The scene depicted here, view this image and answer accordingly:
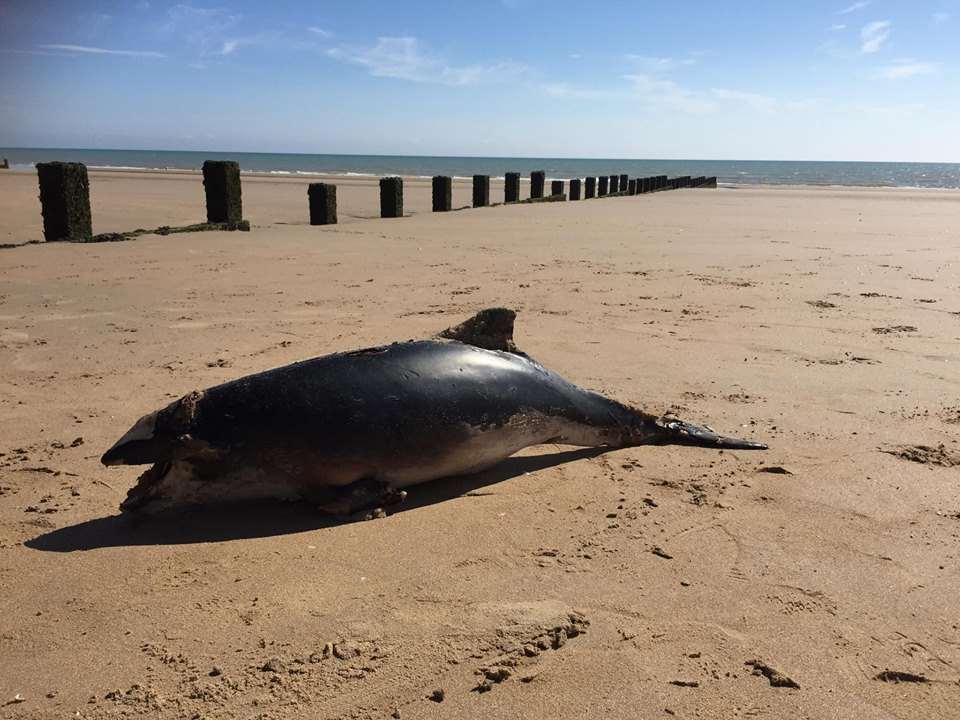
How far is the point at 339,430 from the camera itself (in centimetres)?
275

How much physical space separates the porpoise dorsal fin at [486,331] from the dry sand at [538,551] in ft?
1.70

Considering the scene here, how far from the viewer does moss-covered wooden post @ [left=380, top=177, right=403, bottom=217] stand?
14.6 m

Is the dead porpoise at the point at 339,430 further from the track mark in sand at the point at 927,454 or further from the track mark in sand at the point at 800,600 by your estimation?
the track mark in sand at the point at 927,454

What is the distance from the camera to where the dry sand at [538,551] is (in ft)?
6.36

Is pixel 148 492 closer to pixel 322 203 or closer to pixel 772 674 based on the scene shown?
pixel 772 674

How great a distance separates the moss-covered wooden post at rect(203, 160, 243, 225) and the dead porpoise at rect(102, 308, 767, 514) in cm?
975

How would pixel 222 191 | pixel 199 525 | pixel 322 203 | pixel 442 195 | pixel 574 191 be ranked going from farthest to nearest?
1. pixel 574 191
2. pixel 442 195
3. pixel 322 203
4. pixel 222 191
5. pixel 199 525

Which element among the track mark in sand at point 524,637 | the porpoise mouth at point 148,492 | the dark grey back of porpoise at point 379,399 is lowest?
the track mark in sand at point 524,637

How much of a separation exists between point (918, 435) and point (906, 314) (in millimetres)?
2943

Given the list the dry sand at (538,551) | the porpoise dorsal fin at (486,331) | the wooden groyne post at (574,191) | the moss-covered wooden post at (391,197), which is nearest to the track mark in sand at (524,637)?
the dry sand at (538,551)

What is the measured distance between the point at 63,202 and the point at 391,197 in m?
6.10

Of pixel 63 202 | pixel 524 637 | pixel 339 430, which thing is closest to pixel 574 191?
pixel 63 202

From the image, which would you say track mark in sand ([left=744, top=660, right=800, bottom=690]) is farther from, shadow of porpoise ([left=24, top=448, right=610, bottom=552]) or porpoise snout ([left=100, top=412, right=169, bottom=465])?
porpoise snout ([left=100, top=412, right=169, bottom=465])

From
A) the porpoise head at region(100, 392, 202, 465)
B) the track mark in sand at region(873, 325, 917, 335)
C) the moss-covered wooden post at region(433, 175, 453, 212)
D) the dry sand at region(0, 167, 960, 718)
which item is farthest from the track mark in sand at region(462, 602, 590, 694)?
the moss-covered wooden post at region(433, 175, 453, 212)
